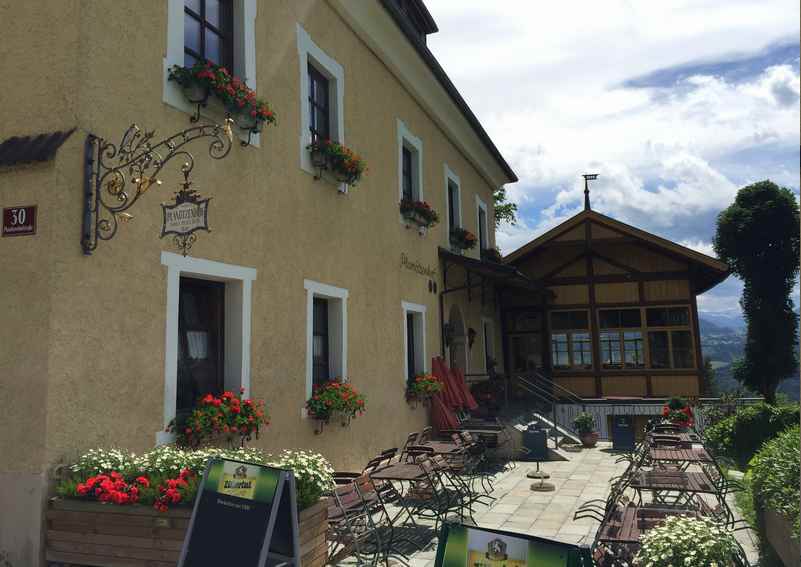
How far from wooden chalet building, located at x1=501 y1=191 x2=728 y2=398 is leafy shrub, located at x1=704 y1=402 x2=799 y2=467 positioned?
8245mm

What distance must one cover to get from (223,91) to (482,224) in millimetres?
13325

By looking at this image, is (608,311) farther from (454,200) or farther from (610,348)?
(454,200)

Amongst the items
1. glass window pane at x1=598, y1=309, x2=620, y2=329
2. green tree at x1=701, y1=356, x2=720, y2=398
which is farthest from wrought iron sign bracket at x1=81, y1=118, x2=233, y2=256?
green tree at x1=701, y1=356, x2=720, y2=398

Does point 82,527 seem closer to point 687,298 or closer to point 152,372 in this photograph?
point 152,372

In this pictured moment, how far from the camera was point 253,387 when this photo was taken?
655 centimetres

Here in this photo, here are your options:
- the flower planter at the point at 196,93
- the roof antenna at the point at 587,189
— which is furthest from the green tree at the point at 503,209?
the flower planter at the point at 196,93

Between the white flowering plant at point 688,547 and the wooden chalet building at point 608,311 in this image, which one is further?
the wooden chalet building at point 608,311

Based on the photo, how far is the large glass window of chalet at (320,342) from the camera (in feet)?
27.2

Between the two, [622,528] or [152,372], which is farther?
[152,372]

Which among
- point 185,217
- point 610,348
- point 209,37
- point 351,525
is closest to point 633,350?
point 610,348

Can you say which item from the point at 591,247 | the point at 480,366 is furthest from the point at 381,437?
the point at 591,247

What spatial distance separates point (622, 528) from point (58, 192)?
491 centimetres

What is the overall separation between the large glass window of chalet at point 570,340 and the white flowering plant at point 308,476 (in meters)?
16.5

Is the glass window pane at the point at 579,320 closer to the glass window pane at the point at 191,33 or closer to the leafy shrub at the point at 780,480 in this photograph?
the leafy shrub at the point at 780,480
